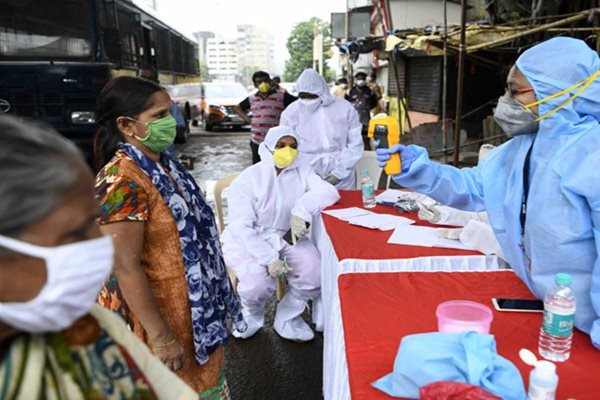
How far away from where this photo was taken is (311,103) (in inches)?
180

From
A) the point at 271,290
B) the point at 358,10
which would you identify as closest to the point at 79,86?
the point at 271,290

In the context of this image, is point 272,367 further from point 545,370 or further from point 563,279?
point 545,370

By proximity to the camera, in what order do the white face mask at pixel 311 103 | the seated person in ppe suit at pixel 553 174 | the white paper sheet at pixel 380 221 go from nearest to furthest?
the seated person in ppe suit at pixel 553 174 → the white paper sheet at pixel 380 221 → the white face mask at pixel 311 103

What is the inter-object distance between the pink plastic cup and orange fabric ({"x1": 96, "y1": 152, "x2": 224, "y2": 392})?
84 cm

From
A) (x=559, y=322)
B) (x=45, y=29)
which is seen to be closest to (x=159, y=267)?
(x=559, y=322)

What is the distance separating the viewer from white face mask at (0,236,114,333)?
675mm

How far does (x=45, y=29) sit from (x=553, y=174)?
632 centimetres

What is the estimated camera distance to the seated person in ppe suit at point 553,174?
1.47 meters

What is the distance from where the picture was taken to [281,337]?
10.8ft

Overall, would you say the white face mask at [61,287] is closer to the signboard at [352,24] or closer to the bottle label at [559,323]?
the bottle label at [559,323]

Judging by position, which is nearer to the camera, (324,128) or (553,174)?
(553,174)

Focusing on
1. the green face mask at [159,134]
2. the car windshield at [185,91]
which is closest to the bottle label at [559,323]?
the green face mask at [159,134]

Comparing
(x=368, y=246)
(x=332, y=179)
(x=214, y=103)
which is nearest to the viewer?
(x=368, y=246)

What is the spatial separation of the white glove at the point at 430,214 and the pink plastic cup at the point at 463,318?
51.2 inches
